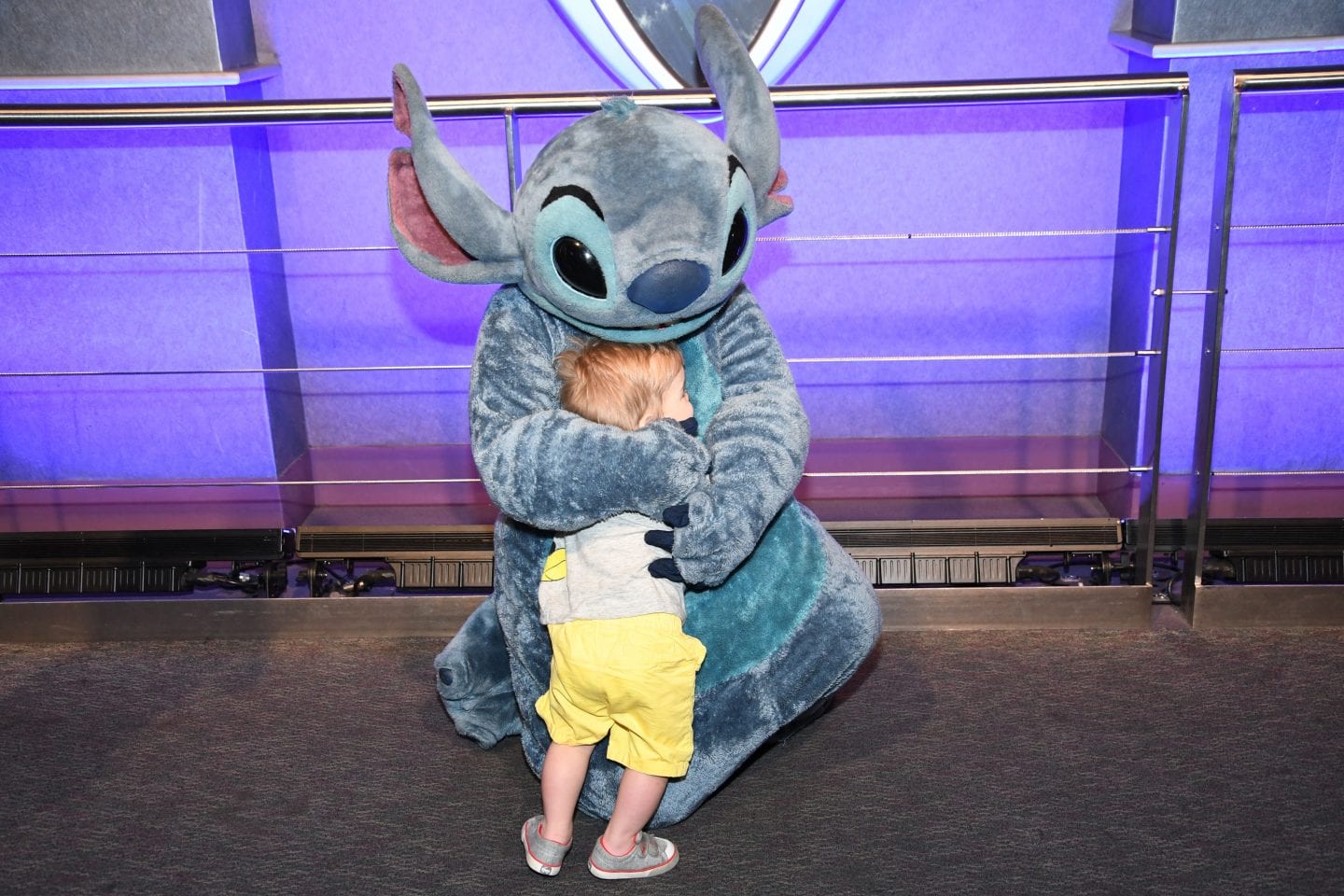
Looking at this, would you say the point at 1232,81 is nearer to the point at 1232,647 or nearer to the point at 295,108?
the point at 1232,647

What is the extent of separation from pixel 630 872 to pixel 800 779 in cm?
31

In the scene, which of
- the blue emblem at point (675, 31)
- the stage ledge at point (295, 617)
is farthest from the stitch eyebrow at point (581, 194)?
the blue emblem at point (675, 31)

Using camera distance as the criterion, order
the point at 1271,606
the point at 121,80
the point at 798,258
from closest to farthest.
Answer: the point at 1271,606 < the point at 121,80 < the point at 798,258

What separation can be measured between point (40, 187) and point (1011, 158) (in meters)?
2.10

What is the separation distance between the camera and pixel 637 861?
156 cm

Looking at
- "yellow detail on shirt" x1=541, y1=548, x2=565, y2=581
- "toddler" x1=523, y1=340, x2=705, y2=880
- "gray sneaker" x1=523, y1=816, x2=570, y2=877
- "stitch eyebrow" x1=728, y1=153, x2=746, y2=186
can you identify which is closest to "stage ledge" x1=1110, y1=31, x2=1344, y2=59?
"stitch eyebrow" x1=728, y1=153, x2=746, y2=186

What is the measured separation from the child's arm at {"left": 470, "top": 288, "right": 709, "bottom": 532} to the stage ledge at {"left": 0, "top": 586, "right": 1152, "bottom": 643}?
729 mm

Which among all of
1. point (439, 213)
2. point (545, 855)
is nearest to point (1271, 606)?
point (545, 855)

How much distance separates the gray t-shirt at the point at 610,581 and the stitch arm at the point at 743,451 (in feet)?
0.14

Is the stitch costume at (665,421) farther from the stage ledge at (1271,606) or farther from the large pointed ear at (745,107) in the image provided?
the stage ledge at (1271,606)

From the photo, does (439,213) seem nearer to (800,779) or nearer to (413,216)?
(413,216)

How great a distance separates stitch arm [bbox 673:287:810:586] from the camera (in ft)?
4.89

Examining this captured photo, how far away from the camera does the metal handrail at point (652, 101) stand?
6.32 feet

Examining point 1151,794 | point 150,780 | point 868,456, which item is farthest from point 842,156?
point 150,780
